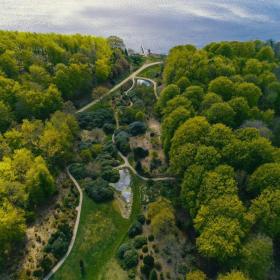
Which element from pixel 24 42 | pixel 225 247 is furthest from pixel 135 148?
pixel 24 42

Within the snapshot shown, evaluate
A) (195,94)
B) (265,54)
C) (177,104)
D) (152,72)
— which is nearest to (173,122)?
(177,104)

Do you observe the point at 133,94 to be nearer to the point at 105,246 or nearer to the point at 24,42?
the point at 24,42

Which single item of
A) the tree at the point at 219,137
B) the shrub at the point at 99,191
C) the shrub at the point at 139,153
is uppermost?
the tree at the point at 219,137

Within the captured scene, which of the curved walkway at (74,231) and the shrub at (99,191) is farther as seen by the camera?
the shrub at (99,191)

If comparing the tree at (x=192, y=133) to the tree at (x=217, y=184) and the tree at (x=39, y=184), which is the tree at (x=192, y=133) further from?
the tree at (x=39, y=184)

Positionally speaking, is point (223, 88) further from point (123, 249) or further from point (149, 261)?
point (149, 261)

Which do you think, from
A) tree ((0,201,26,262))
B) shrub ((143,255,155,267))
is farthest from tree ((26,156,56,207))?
shrub ((143,255,155,267))

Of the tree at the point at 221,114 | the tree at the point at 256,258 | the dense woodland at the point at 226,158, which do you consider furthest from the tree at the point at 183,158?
the tree at the point at 256,258
